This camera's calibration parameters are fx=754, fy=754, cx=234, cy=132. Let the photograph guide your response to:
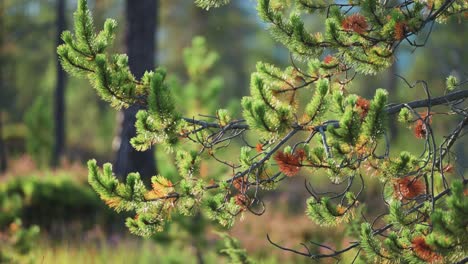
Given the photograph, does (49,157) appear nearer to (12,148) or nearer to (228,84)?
(12,148)

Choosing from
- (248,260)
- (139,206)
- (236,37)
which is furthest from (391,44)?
(236,37)

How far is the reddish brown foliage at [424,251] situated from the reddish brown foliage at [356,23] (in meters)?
1.12

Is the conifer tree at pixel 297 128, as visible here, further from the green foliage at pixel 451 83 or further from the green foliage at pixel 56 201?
the green foliage at pixel 56 201

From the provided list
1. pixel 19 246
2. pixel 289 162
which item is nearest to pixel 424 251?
pixel 289 162

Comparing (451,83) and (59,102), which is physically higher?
(59,102)

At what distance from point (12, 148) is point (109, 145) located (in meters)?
3.26

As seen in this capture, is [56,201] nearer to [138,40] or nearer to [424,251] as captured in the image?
[138,40]

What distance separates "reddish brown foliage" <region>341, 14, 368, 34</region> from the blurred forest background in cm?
24

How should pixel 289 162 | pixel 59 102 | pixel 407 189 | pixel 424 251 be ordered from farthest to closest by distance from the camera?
pixel 59 102, pixel 407 189, pixel 289 162, pixel 424 251

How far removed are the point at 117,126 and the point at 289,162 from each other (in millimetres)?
7749

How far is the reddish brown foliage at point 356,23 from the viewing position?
3725mm

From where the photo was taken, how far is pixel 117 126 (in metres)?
11.1

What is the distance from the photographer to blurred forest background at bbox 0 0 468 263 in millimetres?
8992

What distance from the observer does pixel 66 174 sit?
12.2 meters
